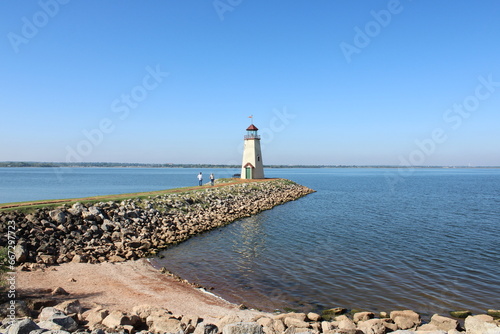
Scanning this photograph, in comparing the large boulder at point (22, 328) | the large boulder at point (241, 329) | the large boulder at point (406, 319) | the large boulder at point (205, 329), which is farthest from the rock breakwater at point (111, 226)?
the large boulder at point (406, 319)

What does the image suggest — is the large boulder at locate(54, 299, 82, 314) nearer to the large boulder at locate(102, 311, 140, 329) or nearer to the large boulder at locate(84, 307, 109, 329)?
the large boulder at locate(84, 307, 109, 329)

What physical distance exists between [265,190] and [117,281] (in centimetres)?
3510

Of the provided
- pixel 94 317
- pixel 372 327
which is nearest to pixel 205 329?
pixel 94 317

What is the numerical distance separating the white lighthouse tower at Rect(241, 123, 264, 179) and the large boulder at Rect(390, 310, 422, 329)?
44.7 metres

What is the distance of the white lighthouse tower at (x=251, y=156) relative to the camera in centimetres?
5422

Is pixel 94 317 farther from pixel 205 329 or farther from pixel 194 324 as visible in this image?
pixel 205 329

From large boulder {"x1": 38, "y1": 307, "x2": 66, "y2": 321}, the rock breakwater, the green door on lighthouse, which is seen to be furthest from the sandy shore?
the green door on lighthouse

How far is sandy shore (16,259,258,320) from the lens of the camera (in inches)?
416

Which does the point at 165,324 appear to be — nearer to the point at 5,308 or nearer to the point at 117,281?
the point at 5,308

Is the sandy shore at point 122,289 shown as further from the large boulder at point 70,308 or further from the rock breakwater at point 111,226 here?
the rock breakwater at point 111,226

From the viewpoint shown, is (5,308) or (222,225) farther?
(222,225)

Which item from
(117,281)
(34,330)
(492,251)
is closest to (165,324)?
(34,330)

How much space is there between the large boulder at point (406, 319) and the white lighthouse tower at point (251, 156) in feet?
147

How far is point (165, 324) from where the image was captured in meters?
8.31
